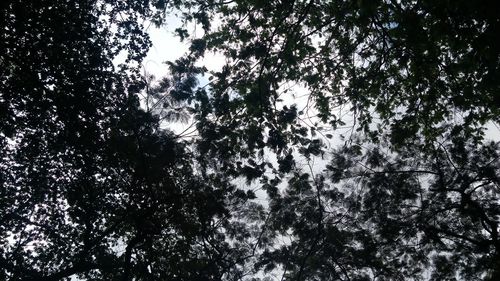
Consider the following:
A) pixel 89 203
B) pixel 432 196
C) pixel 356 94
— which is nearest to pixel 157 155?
pixel 89 203

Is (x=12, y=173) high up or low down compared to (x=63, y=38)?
down

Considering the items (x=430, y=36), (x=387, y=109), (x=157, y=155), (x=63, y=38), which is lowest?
(x=430, y=36)

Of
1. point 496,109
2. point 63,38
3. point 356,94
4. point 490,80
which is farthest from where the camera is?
point 356,94

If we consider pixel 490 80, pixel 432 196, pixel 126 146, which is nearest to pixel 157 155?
pixel 126 146

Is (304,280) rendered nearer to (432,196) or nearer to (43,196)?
(432,196)

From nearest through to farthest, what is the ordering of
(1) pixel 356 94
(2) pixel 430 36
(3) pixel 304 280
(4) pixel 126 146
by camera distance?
(2) pixel 430 36 < (1) pixel 356 94 < (4) pixel 126 146 < (3) pixel 304 280

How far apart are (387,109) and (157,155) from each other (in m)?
4.96

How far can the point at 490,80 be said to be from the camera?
14.3ft

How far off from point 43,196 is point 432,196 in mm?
9985

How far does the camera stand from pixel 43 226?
28.9 feet

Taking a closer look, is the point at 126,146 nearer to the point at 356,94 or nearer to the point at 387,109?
the point at 356,94

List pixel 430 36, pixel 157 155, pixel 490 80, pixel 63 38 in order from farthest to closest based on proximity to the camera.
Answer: pixel 157 155 → pixel 63 38 → pixel 430 36 → pixel 490 80

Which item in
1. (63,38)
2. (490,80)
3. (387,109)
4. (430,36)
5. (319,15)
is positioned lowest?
(490,80)

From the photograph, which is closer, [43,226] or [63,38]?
[63,38]
